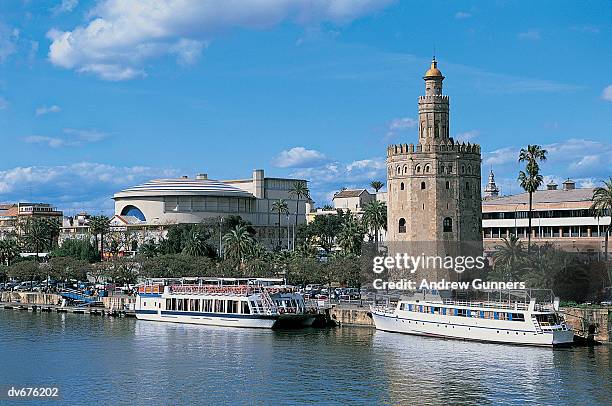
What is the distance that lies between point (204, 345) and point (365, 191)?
112837mm

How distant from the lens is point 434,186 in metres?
96.0

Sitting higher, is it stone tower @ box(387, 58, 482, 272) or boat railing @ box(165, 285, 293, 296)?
stone tower @ box(387, 58, 482, 272)

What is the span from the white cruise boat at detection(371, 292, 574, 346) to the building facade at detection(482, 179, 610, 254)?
106ft

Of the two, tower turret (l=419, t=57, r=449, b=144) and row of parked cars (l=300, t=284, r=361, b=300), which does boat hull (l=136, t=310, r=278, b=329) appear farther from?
tower turret (l=419, t=57, r=449, b=144)

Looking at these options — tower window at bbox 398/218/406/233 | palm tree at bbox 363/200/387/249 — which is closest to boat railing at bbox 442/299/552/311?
tower window at bbox 398/218/406/233

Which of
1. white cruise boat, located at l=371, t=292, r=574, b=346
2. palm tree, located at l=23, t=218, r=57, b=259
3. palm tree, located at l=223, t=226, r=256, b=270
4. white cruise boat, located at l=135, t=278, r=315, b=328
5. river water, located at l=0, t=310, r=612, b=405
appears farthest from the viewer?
palm tree, located at l=23, t=218, r=57, b=259

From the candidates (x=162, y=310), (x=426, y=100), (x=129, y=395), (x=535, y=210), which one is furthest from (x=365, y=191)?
(x=129, y=395)

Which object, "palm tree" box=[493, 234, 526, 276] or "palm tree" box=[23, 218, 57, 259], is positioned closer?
"palm tree" box=[493, 234, 526, 276]

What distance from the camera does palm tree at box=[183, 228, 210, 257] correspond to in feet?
413

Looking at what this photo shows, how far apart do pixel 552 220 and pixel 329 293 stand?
3112 centimetres

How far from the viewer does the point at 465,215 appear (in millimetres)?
96875

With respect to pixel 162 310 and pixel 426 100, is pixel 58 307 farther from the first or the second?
pixel 426 100

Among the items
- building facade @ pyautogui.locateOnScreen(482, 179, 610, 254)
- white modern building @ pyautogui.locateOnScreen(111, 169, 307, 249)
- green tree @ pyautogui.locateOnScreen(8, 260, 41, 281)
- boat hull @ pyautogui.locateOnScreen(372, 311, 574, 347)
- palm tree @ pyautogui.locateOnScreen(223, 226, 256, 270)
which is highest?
white modern building @ pyautogui.locateOnScreen(111, 169, 307, 249)

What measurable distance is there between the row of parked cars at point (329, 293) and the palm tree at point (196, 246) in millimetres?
24351
